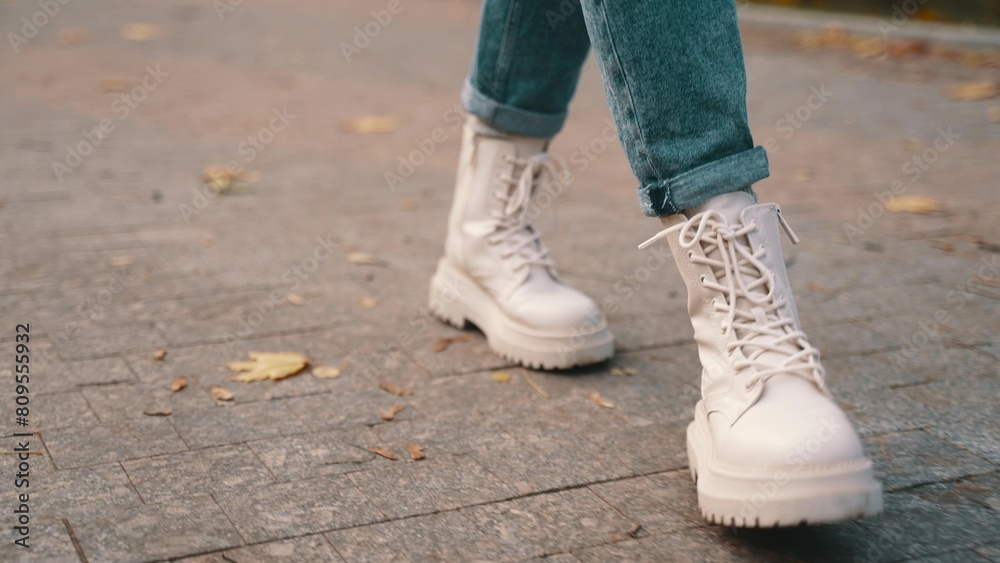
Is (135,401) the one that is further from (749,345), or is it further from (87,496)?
(749,345)

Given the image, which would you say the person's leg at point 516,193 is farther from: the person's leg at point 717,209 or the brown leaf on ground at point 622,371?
the person's leg at point 717,209

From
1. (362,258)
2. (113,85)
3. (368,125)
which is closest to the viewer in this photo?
(362,258)

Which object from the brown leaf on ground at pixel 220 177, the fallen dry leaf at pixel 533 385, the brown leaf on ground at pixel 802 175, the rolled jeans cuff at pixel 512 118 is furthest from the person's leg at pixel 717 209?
the brown leaf on ground at pixel 802 175

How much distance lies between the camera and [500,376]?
6.89ft

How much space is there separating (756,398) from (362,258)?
1.58 m

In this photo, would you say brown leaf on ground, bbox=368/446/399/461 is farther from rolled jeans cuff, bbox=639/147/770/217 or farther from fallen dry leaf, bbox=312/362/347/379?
rolled jeans cuff, bbox=639/147/770/217

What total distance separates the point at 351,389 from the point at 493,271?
45cm

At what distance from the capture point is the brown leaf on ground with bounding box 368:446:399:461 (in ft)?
5.60

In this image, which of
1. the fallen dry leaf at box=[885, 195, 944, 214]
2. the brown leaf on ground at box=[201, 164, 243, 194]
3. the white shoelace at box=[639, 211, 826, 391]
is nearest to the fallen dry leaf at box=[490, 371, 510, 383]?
the white shoelace at box=[639, 211, 826, 391]

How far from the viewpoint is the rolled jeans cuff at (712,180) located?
1.53m

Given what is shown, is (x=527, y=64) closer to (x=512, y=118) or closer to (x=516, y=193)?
(x=512, y=118)

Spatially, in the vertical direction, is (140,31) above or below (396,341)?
below

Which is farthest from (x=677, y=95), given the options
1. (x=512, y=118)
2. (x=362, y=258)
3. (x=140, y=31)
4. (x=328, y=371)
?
(x=140, y=31)

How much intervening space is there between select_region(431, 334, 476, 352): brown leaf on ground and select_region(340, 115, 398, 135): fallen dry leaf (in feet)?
7.83
